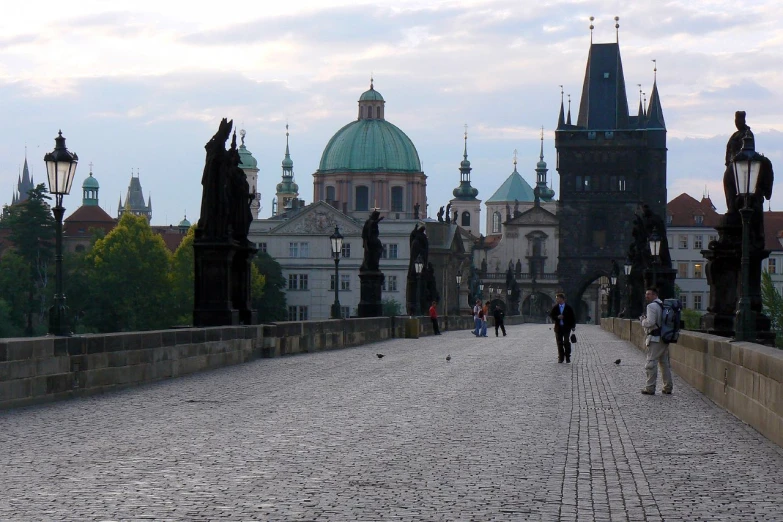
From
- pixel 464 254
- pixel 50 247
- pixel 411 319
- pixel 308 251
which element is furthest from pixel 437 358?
pixel 464 254

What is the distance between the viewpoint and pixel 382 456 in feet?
40.1

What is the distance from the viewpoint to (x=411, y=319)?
1939 inches

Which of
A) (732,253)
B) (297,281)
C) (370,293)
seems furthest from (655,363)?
(297,281)

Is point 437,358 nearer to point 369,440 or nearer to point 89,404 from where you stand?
point 89,404

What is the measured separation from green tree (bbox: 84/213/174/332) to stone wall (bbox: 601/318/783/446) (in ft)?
283

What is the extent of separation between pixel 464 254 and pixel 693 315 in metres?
29.2

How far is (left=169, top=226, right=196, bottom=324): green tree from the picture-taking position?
10800 cm

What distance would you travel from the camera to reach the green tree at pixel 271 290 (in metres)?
131

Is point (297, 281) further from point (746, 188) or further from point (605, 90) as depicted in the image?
point (746, 188)

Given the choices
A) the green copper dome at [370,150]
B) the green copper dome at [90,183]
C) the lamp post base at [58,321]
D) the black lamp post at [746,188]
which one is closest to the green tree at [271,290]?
the green copper dome at [370,150]

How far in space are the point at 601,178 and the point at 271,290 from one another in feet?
116

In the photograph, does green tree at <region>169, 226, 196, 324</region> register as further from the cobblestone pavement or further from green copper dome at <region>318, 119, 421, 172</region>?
the cobblestone pavement

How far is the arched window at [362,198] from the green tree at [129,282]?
61.2m

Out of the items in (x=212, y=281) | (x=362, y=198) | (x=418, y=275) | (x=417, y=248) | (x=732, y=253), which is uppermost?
(x=362, y=198)
